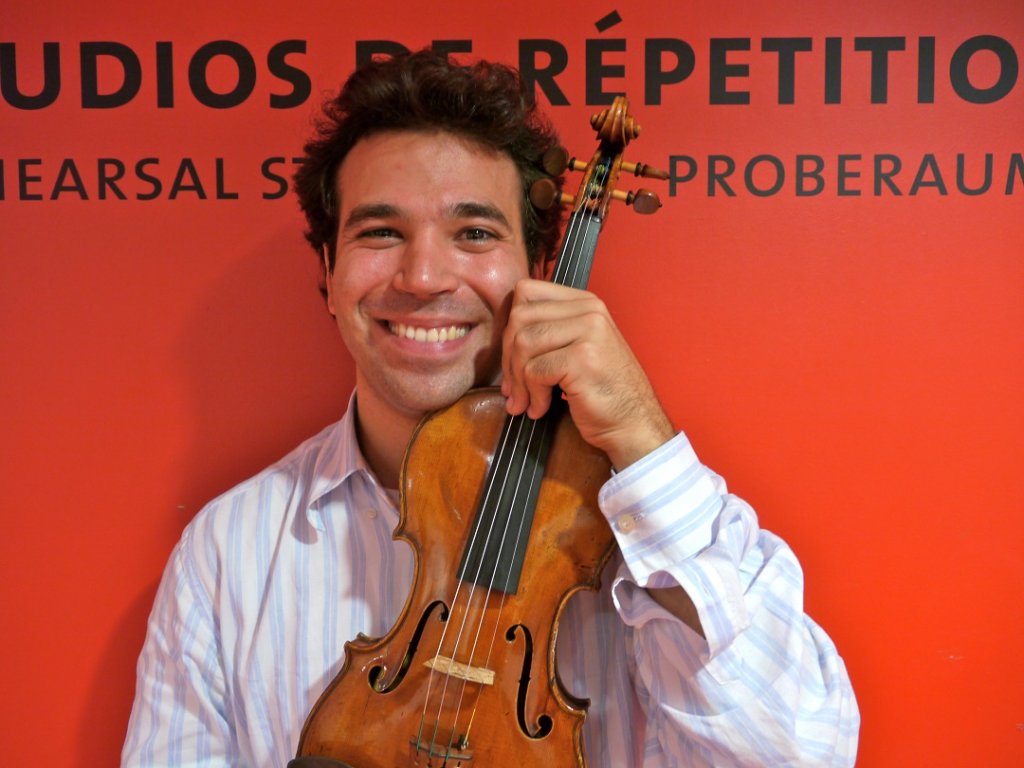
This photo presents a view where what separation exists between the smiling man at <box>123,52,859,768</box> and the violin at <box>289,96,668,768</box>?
54 mm

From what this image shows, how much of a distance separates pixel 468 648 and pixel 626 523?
24 centimetres

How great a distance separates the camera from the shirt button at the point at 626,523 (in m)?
1.02

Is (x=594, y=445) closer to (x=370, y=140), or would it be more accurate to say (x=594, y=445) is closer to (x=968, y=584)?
(x=370, y=140)

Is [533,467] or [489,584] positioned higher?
[533,467]

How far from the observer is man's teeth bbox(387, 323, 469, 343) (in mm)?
1229

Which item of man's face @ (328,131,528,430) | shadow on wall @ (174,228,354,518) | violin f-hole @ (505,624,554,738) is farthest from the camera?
shadow on wall @ (174,228,354,518)

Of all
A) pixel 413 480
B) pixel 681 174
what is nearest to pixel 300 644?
pixel 413 480

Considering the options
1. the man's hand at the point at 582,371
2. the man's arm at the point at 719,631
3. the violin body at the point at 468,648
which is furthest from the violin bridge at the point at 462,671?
the man's hand at the point at 582,371

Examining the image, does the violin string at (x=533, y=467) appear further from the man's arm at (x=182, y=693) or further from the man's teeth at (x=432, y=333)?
the man's arm at (x=182, y=693)

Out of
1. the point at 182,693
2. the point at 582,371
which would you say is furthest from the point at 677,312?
the point at 182,693

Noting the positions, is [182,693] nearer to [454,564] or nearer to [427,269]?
[454,564]

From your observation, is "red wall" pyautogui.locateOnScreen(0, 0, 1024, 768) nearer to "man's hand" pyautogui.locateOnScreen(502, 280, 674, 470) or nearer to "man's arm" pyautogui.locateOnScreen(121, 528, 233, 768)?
"man's arm" pyautogui.locateOnScreen(121, 528, 233, 768)

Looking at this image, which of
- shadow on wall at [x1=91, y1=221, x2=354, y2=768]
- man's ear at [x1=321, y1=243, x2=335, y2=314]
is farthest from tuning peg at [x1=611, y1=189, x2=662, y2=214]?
shadow on wall at [x1=91, y1=221, x2=354, y2=768]

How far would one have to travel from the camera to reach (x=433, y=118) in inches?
50.4
